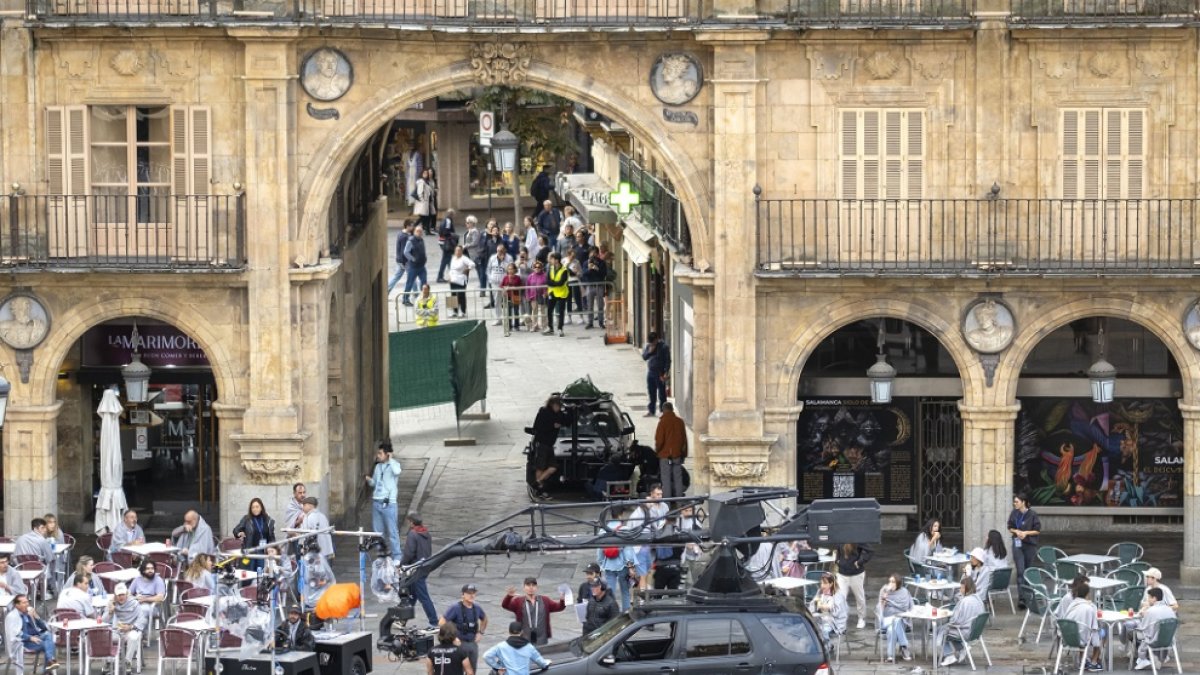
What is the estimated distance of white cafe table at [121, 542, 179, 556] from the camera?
41.6m

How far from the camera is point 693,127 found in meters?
43.6

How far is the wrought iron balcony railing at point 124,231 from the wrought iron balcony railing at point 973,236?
25.4 ft

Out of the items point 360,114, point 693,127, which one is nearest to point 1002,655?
point 693,127

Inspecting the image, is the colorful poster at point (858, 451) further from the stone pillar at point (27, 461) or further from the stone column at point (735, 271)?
the stone pillar at point (27, 461)

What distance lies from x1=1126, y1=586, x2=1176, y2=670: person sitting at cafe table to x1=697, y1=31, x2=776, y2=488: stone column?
6970 millimetres

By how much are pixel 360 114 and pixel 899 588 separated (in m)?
10.6

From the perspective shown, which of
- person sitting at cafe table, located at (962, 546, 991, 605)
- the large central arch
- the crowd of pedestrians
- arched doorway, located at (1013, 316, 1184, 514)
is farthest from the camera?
the crowd of pedestrians

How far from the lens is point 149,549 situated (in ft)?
137

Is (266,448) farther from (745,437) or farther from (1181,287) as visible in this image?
(1181,287)

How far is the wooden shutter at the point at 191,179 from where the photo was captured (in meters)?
43.4

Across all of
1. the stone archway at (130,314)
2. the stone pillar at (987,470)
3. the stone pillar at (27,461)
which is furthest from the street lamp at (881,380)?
the stone pillar at (27,461)

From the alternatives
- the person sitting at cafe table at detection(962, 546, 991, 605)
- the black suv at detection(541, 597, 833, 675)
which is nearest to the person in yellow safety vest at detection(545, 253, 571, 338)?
the person sitting at cafe table at detection(962, 546, 991, 605)

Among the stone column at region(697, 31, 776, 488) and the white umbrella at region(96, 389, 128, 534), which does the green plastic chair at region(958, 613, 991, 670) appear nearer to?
the stone column at region(697, 31, 776, 488)

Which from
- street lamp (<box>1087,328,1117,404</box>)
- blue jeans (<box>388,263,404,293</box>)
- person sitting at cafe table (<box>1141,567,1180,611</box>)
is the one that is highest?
blue jeans (<box>388,263,404,293</box>)
